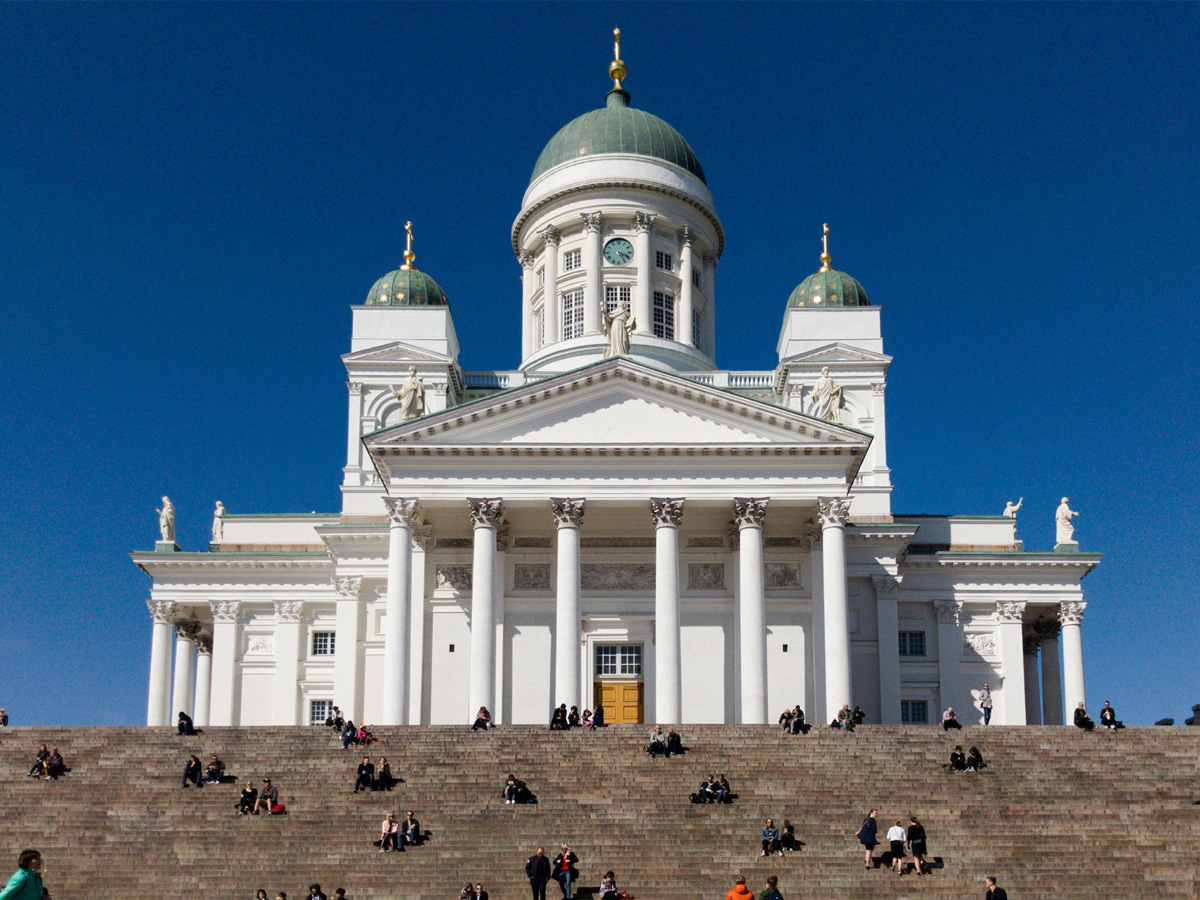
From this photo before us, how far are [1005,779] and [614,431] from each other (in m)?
16.6

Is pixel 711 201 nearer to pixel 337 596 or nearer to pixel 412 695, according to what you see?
A: pixel 337 596

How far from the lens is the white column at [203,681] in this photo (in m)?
54.1

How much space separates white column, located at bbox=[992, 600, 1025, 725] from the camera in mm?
50938

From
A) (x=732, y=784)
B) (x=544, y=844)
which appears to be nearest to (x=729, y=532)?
(x=732, y=784)

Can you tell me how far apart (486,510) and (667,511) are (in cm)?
558

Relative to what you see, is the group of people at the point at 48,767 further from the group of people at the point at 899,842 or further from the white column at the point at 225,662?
the white column at the point at 225,662

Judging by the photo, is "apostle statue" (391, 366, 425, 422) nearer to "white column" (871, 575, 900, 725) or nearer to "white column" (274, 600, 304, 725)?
"white column" (274, 600, 304, 725)

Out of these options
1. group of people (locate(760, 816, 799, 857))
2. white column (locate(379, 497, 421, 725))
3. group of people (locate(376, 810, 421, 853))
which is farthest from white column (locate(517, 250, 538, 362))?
group of people (locate(760, 816, 799, 857))

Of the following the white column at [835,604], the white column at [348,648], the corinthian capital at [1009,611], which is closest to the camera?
the white column at [835,604]

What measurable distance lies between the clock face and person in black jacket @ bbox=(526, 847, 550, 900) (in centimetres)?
3840

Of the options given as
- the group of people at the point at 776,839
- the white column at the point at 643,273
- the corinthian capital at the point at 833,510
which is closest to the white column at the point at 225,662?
the white column at the point at 643,273

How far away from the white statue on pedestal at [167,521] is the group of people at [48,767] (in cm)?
2333

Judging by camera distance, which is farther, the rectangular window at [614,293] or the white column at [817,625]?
the rectangular window at [614,293]

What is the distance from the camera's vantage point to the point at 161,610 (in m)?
54.2
